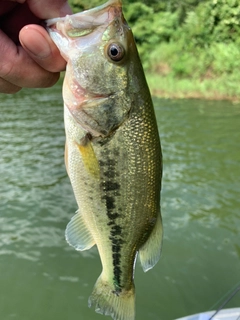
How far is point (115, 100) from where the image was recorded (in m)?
1.79

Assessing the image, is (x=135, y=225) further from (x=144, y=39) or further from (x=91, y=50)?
(x=144, y=39)

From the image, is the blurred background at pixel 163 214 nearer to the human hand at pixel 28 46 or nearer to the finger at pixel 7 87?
the finger at pixel 7 87

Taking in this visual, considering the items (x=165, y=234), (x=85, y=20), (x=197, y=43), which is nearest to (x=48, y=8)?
(x=85, y=20)

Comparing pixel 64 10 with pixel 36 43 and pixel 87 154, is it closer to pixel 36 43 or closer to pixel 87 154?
pixel 36 43

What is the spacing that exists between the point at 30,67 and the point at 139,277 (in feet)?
14.1

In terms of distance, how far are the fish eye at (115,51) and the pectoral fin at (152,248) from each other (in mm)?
783

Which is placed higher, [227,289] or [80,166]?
[80,166]

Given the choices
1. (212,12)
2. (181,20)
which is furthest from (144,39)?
(212,12)

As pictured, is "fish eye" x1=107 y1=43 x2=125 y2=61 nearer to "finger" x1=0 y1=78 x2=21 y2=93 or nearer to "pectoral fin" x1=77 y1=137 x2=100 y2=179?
"pectoral fin" x1=77 y1=137 x2=100 y2=179

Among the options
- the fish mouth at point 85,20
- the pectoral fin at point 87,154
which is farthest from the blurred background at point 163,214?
the fish mouth at point 85,20

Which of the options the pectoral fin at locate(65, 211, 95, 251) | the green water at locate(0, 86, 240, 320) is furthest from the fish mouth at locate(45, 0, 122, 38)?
the green water at locate(0, 86, 240, 320)

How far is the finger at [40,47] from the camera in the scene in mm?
1609

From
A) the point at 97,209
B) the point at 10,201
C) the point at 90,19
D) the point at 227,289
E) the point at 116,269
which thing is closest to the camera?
the point at 90,19

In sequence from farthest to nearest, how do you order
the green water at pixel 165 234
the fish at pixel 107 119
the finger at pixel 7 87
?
the green water at pixel 165 234
the finger at pixel 7 87
the fish at pixel 107 119
